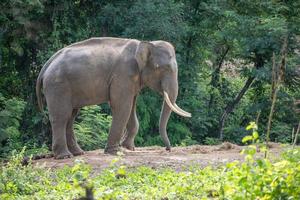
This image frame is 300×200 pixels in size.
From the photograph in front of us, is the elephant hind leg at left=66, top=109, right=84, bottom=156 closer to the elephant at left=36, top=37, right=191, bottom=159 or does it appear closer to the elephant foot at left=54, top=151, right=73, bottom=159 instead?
the elephant at left=36, top=37, right=191, bottom=159

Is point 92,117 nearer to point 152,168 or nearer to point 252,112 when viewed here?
point 252,112

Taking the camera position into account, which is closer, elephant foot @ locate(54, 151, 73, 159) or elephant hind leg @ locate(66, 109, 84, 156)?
elephant foot @ locate(54, 151, 73, 159)

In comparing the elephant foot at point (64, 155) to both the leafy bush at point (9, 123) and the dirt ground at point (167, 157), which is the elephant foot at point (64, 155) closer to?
the dirt ground at point (167, 157)

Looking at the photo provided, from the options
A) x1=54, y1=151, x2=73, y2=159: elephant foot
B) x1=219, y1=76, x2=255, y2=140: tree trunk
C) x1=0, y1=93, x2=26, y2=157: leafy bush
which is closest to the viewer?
x1=54, y1=151, x2=73, y2=159: elephant foot

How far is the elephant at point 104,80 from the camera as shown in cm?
1177

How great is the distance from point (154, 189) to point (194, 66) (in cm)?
1097

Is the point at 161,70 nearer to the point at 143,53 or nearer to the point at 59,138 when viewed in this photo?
the point at 143,53

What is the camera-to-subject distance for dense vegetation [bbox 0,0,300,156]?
16.9m

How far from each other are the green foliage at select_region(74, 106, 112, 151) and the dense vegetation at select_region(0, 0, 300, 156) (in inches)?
0.8

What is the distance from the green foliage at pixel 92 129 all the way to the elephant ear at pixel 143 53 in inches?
154

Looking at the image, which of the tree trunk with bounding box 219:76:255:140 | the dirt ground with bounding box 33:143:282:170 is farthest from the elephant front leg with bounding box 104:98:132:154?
the tree trunk with bounding box 219:76:255:140

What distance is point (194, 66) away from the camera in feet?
62.5

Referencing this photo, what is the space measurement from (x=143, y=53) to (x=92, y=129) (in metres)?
4.45

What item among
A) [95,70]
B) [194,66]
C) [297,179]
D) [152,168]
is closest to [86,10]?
[194,66]
